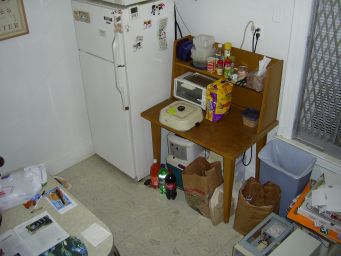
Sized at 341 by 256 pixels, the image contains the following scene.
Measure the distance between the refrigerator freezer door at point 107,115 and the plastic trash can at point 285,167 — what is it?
3.73ft

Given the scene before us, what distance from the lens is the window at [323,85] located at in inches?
94.0

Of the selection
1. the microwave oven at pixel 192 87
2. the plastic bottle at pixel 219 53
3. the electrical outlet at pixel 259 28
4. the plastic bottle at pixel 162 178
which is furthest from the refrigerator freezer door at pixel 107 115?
the electrical outlet at pixel 259 28

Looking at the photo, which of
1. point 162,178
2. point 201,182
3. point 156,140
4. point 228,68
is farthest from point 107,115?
point 228,68

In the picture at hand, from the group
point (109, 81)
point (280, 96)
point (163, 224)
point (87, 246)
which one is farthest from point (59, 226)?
point (280, 96)

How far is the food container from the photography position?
2748 millimetres

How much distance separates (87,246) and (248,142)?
131cm

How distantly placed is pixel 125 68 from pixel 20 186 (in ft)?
3.69

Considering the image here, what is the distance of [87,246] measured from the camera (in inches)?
77.9

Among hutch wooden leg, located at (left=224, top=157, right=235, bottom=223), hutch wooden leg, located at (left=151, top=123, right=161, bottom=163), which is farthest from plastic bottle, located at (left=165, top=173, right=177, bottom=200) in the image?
hutch wooden leg, located at (left=224, top=157, right=235, bottom=223)

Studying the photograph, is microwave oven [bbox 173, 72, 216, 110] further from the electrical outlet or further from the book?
the book

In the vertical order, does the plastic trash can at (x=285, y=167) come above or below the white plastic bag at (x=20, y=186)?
below

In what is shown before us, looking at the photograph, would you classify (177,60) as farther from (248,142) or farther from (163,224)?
(163,224)

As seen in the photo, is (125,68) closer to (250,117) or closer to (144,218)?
(250,117)

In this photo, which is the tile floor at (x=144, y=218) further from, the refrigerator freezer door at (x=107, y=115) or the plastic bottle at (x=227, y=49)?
the plastic bottle at (x=227, y=49)
